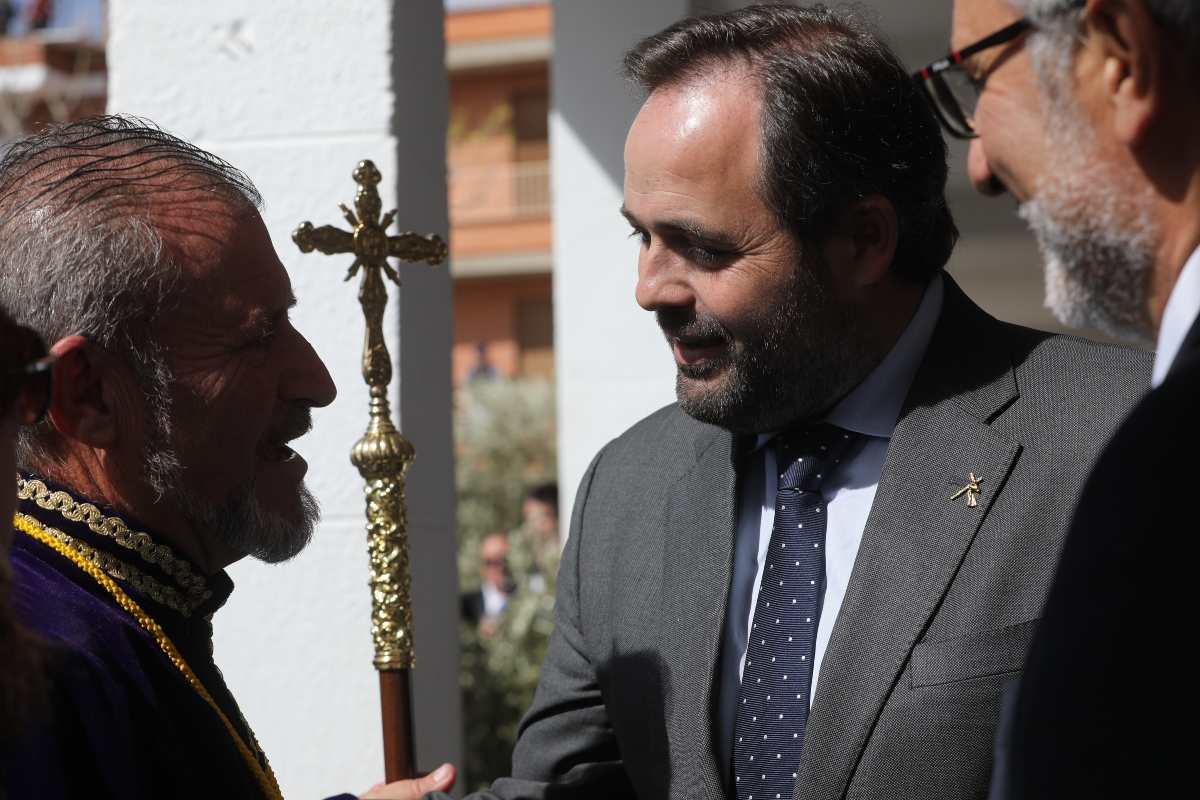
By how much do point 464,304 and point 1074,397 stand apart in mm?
28176

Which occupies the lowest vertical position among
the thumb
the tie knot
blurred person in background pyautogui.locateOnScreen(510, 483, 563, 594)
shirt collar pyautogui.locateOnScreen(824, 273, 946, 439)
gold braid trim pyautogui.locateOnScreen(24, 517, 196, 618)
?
blurred person in background pyautogui.locateOnScreen(510, 483, 563, 594)

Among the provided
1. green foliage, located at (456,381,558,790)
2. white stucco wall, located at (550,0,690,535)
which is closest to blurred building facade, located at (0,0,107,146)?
green foliage, located at (456,381,558,790)

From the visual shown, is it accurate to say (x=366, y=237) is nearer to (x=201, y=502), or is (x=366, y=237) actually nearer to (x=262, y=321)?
(x=262, y=321)

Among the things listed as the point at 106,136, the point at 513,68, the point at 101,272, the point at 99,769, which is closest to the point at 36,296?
the point at 101,272

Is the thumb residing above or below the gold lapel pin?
below

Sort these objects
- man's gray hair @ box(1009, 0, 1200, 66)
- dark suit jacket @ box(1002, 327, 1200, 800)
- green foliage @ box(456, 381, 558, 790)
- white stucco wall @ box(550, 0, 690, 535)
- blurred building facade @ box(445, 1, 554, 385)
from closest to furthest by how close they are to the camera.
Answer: dark suit jacket @ box(1002, 327, 1200, 800) → man's gray hair @ box(1009, 0, 1200, 66) → white stucco wall @ box(550, 0, 690, 535) → green foliage @ box(456, 381, 558, 790) → blurred building facade @ box(445, 1, 554, 385)

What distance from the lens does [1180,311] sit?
4.50 feet

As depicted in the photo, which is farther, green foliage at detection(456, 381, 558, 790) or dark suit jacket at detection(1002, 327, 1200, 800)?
green foliage at detection(456, 381, 558, 790)

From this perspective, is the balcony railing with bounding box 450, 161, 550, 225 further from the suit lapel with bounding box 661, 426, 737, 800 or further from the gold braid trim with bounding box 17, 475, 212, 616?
the gold braid trim with bounding box 17, 475, 212, 616

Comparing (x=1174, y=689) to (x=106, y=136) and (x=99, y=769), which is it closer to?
(x=99, y=769)

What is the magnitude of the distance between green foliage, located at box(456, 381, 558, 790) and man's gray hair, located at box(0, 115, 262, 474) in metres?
3.47

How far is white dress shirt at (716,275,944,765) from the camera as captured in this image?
230 centimetres

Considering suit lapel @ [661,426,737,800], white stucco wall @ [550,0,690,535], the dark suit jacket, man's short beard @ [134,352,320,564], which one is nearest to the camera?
the dark suit jacket

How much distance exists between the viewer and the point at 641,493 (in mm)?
2623
